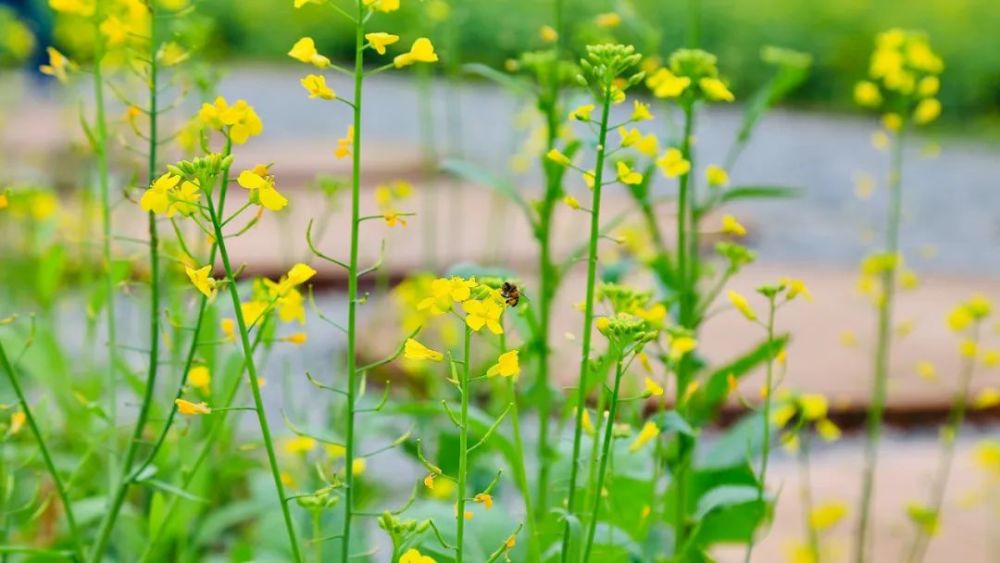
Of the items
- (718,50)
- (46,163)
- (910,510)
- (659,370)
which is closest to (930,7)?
(718,50)

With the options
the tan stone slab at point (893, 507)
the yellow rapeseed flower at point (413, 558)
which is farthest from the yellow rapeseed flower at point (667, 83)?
the tan stone slab at point (893, 507)

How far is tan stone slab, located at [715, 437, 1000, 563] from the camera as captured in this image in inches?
80.5

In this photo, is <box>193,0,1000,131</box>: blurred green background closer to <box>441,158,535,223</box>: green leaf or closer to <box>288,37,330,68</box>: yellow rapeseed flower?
<box>441,158,535,223</box>: green leaf

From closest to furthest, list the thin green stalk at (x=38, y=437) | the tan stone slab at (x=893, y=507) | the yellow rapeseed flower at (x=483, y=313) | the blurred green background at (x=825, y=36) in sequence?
the yellow rapeseed flower at (x=483, y=313)
the thin green stalk at (x=38, y=437)
the tan stone slab at (x=893, y=507)
the blurred green background at (x=825, y=36)

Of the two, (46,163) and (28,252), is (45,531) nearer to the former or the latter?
(28,252)

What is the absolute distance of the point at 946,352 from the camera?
2998 millimetres

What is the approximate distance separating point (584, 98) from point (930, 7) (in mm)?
7572

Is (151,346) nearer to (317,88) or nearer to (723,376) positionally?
(317,88)

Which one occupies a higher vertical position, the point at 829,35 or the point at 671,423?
the point at 829,35

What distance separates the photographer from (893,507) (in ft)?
7.25

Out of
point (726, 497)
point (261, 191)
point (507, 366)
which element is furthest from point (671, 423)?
point (261, 191)

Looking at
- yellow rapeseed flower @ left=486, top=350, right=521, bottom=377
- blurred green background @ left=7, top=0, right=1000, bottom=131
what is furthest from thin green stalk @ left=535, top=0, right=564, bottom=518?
blurred green background @ left=7, top=0, right=1000, bottom=131

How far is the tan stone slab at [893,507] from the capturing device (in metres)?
2.04

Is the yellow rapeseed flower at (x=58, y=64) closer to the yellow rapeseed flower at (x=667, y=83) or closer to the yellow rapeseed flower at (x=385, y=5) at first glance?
the yellow rapeseed flower at (x=385, y=5)
